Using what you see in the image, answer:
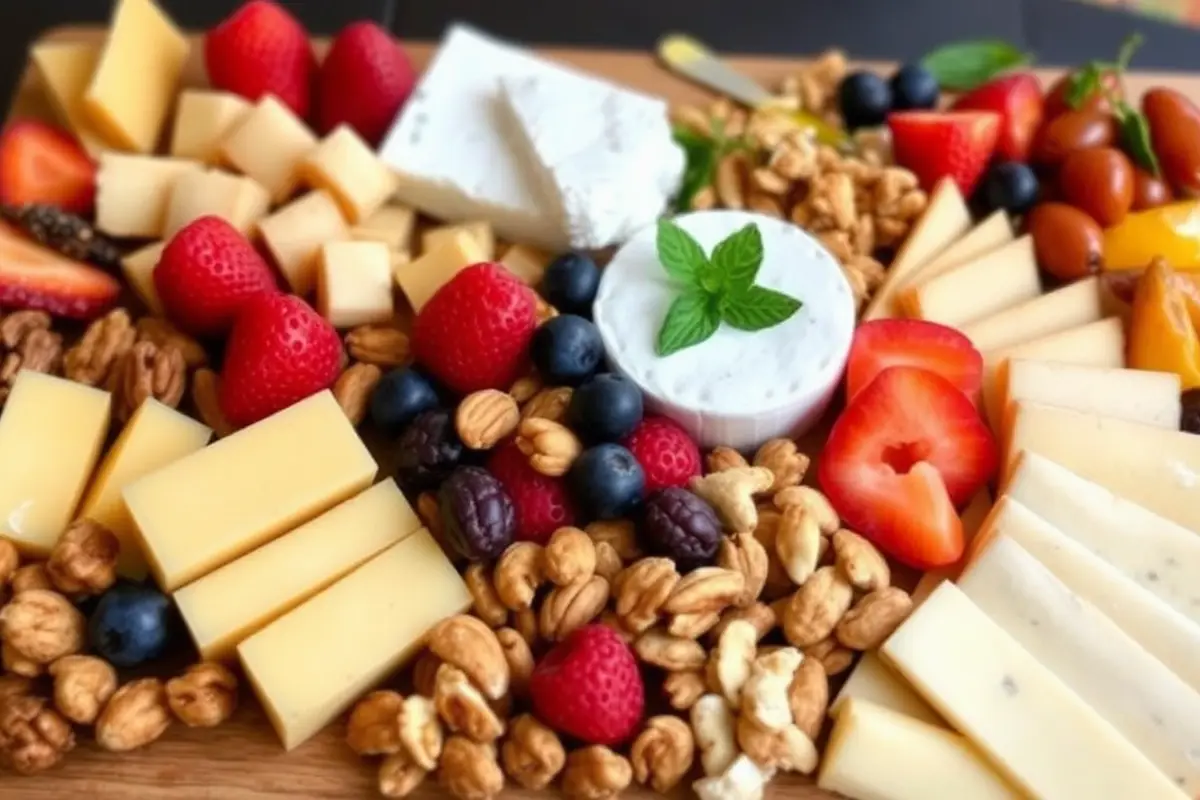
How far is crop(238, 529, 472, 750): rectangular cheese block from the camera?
5.06 feet

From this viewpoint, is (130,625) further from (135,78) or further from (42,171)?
(135,78)

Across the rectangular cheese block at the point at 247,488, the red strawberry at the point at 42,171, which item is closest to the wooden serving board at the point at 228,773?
the rectangular cheese block at the point at 247,488

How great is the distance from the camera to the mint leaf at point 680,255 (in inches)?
71.5

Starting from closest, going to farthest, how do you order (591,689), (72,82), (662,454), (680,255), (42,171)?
(591,689)
(662,454)
(680,255)
(42,171)
(72,82)

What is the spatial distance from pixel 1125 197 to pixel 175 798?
5.16 feet

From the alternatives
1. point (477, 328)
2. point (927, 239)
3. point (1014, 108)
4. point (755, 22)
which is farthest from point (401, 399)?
point (755, 22)

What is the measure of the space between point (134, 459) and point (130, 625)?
250 millimetres

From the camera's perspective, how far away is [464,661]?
1528 mm

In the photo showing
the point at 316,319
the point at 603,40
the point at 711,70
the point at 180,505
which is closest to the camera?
the point at 180,505

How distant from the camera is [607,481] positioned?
5.32ft

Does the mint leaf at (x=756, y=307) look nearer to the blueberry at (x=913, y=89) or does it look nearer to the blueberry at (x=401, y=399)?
the blueberry at (x=401, y=399)

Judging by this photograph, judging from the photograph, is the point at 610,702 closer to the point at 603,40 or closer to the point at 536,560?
the point at 536,560

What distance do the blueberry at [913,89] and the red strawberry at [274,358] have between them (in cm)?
105

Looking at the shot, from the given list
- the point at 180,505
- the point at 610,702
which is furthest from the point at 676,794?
the point at 180,505
